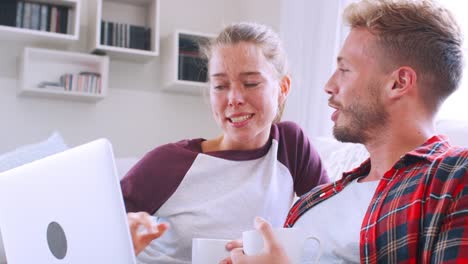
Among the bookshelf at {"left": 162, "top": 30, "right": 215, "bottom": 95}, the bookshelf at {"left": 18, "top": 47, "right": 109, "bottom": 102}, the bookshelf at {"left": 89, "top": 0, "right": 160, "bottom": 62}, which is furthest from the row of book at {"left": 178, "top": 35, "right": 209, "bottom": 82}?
the bookshelf at {"left": 18, "top": 47, "right": 109, "bottom": 102}

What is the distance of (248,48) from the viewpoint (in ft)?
5.72

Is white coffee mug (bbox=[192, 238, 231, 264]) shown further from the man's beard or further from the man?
the man's beard

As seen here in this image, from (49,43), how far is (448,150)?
279 cm

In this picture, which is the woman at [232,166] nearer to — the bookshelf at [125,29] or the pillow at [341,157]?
the pillow at [341,157]

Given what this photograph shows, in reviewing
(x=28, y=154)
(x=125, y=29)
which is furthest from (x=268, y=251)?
(x=125, y=29)

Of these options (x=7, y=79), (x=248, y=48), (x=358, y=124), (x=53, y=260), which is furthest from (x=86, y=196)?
(x=7, y=79)

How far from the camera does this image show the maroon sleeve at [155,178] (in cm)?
158

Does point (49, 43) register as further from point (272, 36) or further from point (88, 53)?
point (272, 36)

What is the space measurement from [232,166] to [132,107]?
2185 millimetres

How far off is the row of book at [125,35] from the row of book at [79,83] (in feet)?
0.67

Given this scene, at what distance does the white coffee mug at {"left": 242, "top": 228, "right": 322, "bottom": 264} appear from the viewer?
102 centimetres

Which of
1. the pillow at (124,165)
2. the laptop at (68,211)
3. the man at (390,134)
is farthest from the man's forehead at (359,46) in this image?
the pillow at (124,165)

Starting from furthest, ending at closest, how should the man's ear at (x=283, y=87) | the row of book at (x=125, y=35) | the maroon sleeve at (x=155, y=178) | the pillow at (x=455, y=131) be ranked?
the row of book at (x=125, y=35) → the man's ear at (x=283, y=87) → the pillow at (x=455, y=131) → the maroon sleeve at (x=155, y=178)

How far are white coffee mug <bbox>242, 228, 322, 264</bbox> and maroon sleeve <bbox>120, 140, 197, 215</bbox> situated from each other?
1.89ft
